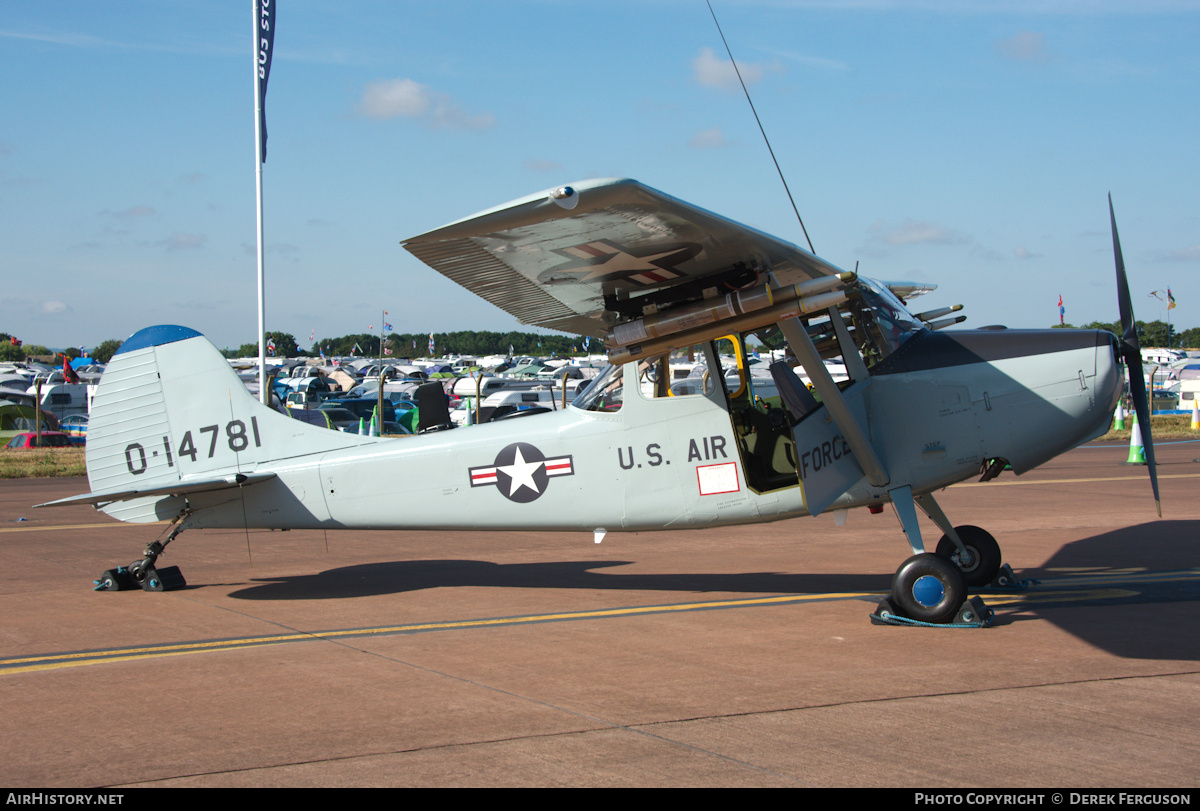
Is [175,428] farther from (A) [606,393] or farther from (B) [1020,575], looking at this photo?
(B) [1020,575]

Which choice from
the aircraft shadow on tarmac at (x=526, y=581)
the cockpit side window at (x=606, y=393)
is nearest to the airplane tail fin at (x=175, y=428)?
A: the aircraft shadow on tarmac at (x=526, y=581)

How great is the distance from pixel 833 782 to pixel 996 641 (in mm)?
3115

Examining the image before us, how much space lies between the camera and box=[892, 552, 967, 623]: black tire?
6.67m

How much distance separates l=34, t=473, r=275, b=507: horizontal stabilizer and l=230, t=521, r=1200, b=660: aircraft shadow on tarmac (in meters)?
1.08

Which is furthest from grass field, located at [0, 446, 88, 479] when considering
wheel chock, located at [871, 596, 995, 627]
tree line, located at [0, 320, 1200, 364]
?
tree line, located at [0, 320, 1200, 364]

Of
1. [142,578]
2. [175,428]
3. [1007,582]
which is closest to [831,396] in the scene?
[1007,582]

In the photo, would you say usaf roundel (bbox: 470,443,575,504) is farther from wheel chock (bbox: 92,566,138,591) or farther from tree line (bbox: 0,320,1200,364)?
tree line (bbox: 0,320,1200,364)

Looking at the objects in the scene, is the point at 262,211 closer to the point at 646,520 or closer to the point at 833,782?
the point at 646,520

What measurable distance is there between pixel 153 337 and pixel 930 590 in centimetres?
720

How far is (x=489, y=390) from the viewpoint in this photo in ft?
156

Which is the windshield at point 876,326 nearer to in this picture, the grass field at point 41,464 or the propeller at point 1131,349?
the propeller at point 1131,349

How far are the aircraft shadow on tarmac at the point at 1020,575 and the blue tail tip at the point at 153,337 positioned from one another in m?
2.46

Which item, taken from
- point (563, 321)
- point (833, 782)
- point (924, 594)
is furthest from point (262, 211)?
point (833, 782)

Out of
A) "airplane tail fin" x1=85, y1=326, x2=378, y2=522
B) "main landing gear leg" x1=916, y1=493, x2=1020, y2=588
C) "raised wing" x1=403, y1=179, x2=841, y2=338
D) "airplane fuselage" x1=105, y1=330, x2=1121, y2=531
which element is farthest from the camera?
"airplane tail fin" x1=85, y1=326, x2=378, y2=522
